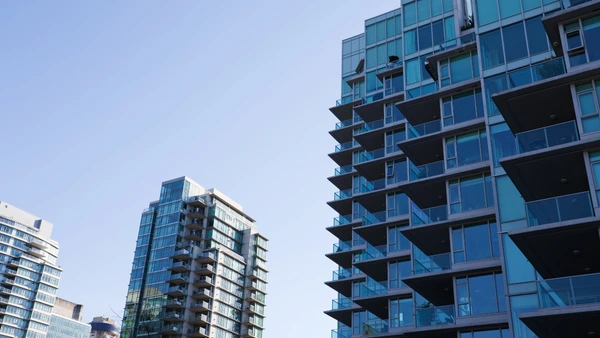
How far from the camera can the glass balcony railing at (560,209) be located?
2398 centimetres

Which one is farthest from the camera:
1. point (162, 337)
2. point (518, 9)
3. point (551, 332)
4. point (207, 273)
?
point (207, 273)

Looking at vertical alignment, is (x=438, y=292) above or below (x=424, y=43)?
below

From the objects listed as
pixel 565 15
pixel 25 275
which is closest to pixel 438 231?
pixel 565 15

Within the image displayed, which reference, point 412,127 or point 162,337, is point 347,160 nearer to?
point 412,127

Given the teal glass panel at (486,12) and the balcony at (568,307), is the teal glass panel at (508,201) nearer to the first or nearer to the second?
the balcony at (568,307)

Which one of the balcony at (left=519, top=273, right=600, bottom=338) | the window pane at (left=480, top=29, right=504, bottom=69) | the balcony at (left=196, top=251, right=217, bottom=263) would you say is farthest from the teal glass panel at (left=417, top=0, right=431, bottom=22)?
the balcony at (left=196, top=251, right=217, bottom=263)

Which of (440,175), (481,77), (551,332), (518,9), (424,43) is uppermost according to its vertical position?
(424,43)

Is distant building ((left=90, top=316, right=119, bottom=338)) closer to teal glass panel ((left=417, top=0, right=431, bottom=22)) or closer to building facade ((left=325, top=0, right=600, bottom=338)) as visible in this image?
building facade ((left=325, top=0, right=600, bottom=338))

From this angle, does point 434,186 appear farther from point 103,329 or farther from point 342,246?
point 103,329

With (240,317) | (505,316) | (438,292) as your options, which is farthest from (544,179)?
(240,317)

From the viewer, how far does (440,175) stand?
34.4 metres

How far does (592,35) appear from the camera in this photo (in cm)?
2678

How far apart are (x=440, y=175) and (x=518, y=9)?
989 cm

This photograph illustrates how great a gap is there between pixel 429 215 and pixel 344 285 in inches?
624
